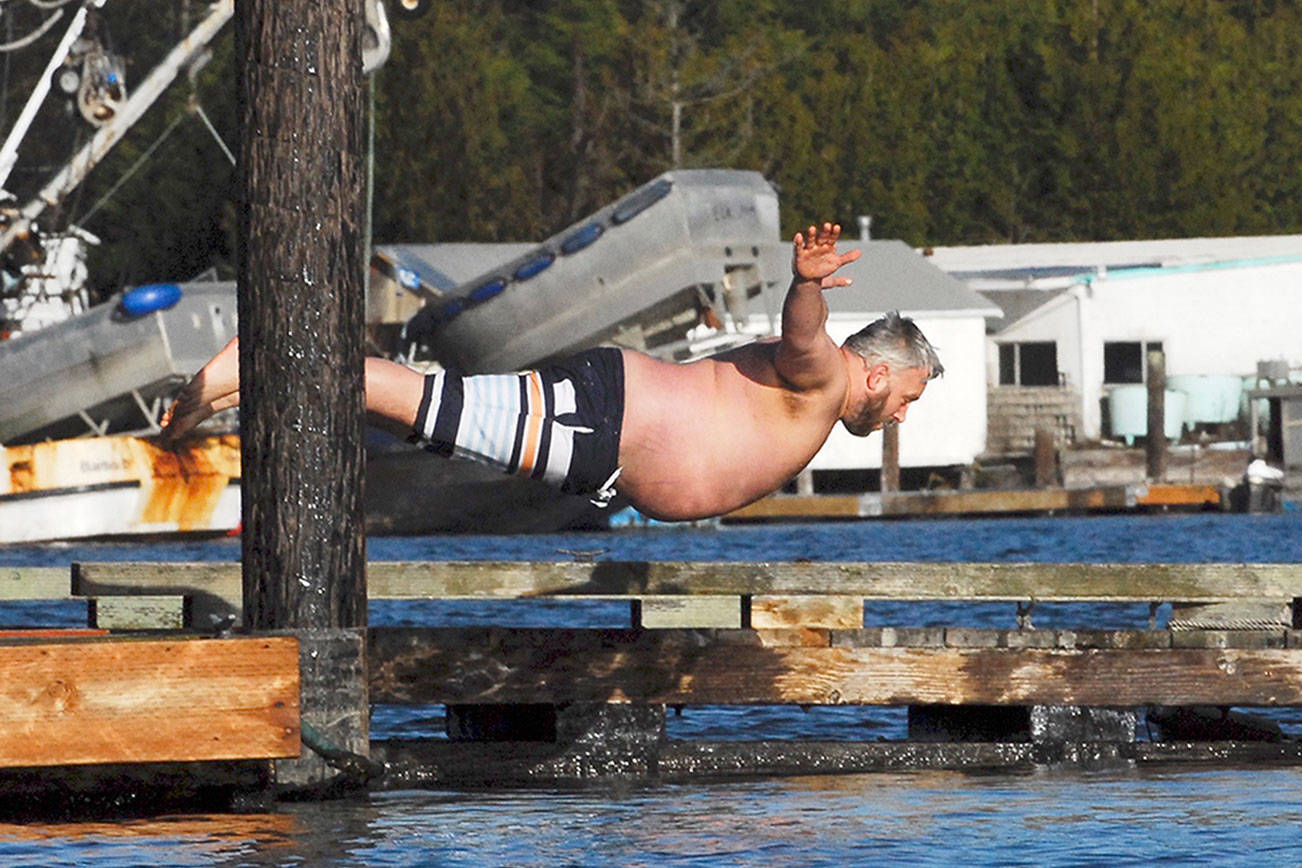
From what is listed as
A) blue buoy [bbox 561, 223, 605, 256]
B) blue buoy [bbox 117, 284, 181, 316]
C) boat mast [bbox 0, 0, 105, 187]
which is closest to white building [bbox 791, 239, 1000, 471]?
blue buoy [bbox 561, 223, 605, 256]

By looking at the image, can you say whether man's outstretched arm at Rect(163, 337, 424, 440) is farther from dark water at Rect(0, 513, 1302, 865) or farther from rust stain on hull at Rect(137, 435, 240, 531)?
rust stain on hull at Rect(137, 435, 240, 531)

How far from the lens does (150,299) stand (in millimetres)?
29797

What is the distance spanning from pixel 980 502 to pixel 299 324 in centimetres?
3213

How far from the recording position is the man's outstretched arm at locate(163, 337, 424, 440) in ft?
26.0

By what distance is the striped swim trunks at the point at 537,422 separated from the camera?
7969 mm

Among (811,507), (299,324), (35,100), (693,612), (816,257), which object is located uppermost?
(35,100)

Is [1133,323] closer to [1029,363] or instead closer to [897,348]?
[1029,363]

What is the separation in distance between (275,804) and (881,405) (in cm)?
241

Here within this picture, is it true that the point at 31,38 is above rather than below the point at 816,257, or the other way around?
above

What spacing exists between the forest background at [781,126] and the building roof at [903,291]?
10.1 m

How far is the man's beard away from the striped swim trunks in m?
0.77

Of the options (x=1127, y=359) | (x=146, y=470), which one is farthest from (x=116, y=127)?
(x=1127, y=359)

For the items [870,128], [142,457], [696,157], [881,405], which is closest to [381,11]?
[142,457]

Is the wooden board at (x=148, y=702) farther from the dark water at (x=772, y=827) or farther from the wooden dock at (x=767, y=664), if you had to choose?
the wooden dock at (x=767, y=664)
